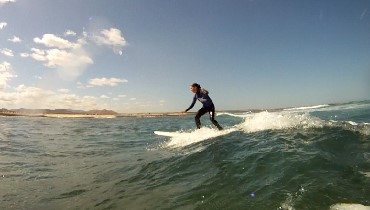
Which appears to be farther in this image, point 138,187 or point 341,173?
point 138,187

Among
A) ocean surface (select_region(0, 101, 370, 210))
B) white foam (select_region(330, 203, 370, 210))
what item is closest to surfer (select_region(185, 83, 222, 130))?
ocean surface (select_region(0, 101, 370, 210))

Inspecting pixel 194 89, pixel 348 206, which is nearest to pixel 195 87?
pixel 194 89

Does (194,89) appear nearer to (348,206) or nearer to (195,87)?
(195,87)

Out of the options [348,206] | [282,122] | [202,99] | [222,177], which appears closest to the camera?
[348,206]

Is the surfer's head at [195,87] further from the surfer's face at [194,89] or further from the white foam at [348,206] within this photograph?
the white foam at [348,206]

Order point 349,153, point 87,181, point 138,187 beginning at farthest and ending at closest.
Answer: point 87,181, point 349,153, point 138,187

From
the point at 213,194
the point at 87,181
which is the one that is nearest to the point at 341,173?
the point at 213,194

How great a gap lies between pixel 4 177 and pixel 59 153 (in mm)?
4588

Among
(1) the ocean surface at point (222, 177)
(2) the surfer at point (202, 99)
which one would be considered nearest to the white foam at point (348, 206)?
(1) the ocean surface at point (222, 177)

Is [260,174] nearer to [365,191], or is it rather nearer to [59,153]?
[365,191]

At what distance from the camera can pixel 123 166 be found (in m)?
9.02

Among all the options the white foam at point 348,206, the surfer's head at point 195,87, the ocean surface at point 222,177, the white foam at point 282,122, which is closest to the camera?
the white foam at point 348,206

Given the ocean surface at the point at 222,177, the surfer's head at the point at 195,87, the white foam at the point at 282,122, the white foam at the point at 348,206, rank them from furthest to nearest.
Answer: the surfer's head at the point at 195,87 < the white foam at the point at 282,122 < the ocean surface at the point at 222,177 < the white foam at the point at 348,206

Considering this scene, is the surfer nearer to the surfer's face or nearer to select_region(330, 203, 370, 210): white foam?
the surfer's face
